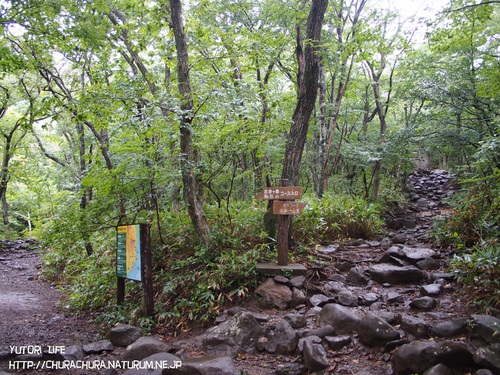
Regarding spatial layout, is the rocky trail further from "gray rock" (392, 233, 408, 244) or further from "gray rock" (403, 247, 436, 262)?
"gray rock" (392, 233, 408, 244)

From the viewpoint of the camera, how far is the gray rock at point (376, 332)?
4473 mm

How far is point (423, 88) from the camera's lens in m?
11.8

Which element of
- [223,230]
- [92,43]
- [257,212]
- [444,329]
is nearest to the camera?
[444,329]

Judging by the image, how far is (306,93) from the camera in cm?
784

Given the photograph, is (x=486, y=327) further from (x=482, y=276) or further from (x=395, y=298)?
(x=395, y=298)

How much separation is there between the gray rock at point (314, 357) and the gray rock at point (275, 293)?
163 cm

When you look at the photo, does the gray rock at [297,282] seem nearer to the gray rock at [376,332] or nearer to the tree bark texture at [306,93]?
the gray rock at [376,332]

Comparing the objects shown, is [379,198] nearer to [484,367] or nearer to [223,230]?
[223,230]

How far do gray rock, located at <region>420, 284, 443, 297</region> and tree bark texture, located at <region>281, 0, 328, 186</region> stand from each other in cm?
345

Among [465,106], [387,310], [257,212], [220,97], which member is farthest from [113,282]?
[465,106]

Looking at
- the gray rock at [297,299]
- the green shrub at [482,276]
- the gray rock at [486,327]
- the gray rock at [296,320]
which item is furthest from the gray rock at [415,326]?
the gray rock at [297,299]

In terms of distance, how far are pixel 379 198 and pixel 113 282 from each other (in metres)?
11.0

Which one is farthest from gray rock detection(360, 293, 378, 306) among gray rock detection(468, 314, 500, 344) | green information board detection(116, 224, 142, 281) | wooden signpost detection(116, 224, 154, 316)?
green information board detection(116, 224, 142, 281)

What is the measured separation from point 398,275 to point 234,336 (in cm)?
365
